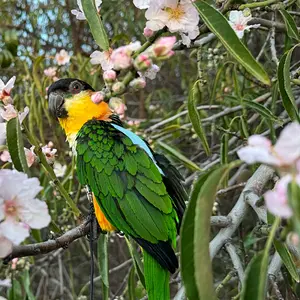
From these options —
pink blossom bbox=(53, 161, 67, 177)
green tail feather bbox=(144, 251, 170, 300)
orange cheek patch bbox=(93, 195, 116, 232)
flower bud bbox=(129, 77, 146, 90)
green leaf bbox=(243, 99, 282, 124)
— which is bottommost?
green tail feather bbox=(144, 251, 170, 300)

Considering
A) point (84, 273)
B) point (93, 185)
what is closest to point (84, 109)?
point (93, 185)

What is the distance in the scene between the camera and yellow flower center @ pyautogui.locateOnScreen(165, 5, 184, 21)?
764 millimetres

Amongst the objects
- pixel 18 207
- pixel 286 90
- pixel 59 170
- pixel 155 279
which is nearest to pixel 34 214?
pixel 18 207

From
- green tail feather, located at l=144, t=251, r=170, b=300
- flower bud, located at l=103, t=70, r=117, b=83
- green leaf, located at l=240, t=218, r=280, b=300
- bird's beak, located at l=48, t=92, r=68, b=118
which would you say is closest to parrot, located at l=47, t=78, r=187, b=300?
green tail feather, located at l=144, t=251, r=170, b=300

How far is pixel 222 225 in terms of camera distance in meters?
1.10

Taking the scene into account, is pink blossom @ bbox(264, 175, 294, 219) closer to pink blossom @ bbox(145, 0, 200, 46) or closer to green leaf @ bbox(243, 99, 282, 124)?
pink blossom @ bbox(145, 0, 200, 46)

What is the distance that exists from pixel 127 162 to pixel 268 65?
100 centimetres

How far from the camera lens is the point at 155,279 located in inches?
43.6

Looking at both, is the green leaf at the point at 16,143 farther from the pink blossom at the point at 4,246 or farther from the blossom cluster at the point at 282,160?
the blossom cluster at the point at 282,160

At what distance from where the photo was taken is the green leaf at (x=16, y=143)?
0.77m

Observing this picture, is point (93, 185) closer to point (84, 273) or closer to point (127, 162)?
point (127, 162)

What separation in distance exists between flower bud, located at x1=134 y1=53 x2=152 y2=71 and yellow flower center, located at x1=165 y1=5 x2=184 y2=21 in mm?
159

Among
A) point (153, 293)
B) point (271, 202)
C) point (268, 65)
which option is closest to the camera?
point (271, 202)

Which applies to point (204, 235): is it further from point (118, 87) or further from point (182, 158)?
point (182, 158)
